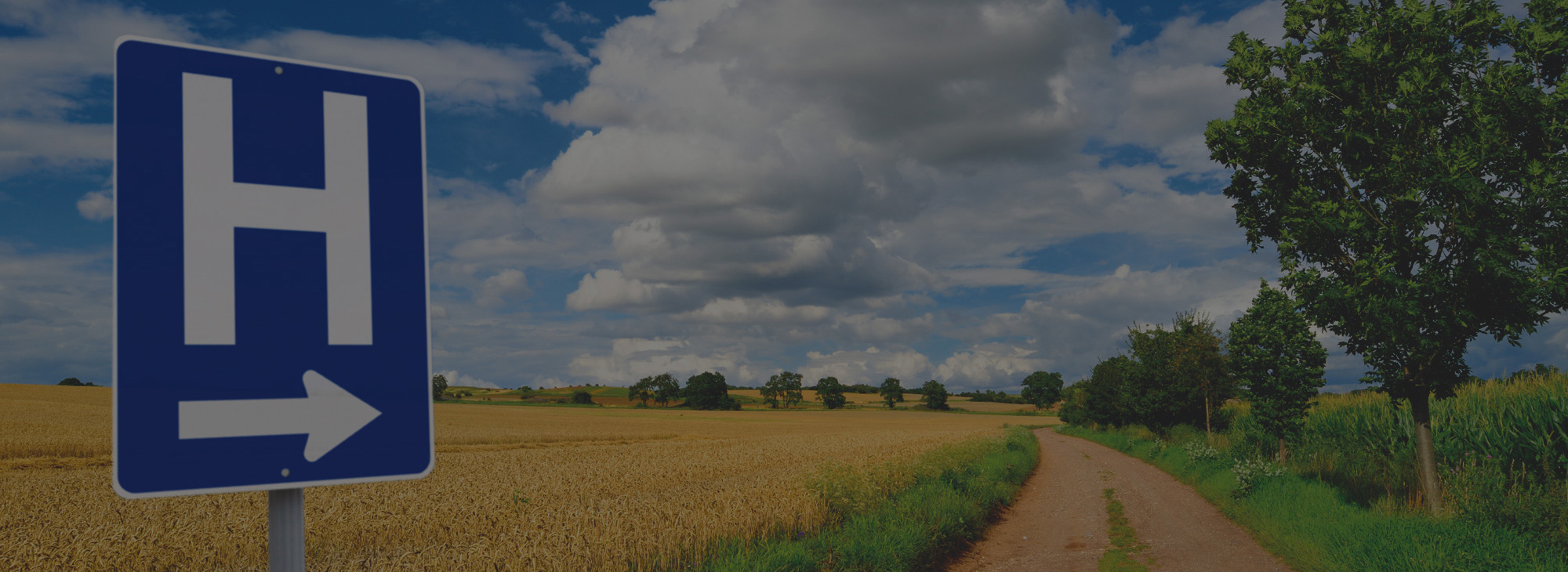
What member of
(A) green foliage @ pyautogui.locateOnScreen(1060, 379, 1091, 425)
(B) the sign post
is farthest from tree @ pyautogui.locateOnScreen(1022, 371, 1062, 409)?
(B) the sign post

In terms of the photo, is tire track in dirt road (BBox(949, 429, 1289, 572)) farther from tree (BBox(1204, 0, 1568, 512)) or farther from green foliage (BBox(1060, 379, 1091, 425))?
green foliage (BBox(1060, 379, 1091, 425))

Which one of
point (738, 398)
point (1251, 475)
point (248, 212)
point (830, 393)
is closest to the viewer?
point (248, 212)

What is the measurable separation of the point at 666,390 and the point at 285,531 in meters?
135

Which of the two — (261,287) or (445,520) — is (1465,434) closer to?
(445,520)

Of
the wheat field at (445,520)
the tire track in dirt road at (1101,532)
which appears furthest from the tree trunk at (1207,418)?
the wheat field at (445,520)

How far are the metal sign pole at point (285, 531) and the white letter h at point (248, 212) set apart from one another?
0.42m

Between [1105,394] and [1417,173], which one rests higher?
[1417,173]

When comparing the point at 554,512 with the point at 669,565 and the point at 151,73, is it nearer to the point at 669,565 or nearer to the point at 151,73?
the point at 669,565

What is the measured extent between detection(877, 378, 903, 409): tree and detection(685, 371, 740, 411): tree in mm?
39402

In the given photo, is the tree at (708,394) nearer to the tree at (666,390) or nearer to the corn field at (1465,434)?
the tree at (666,390)

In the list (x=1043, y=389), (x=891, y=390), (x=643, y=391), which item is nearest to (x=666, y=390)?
(x=643, y=391)

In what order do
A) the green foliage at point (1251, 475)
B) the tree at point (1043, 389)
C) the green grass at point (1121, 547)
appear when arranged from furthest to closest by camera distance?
the tree at point (1043, 389) → the green foliage at point (1251, 475) → the green grass at point (1121, 547)

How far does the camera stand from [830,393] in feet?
491

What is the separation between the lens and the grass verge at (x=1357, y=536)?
29.3 ft
